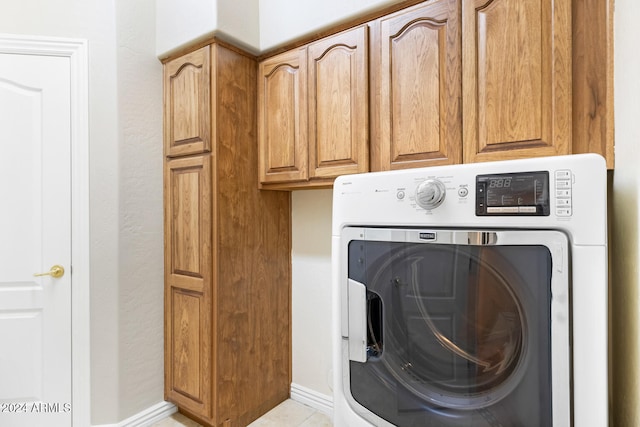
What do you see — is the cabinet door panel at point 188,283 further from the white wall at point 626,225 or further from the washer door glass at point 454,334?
the white wall at point 626,225

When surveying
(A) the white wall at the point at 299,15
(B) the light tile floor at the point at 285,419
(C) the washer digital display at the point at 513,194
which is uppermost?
(A) the white wall at the point at 299,15

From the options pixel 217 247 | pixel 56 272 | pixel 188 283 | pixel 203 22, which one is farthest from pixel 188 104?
pixel 56 272

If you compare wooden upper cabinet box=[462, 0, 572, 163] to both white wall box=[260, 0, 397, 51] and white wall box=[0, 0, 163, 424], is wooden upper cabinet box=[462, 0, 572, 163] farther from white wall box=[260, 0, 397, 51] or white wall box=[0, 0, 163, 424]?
white wall box=[0, 0, 163, 424]

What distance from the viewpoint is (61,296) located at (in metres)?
1.68

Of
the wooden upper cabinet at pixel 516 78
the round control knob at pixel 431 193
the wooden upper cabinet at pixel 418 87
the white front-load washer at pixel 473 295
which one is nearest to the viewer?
the white front-load washer at pixel 473 295

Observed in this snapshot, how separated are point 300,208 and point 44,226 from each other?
1.38m

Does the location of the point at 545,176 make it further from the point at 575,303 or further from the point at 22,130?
the point at 22,130

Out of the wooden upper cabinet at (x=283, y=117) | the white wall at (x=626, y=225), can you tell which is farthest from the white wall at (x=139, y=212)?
the white wall at (x=626, y=225)

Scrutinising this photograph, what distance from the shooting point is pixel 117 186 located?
1.74 meters

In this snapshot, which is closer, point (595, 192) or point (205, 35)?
point (595, 192)

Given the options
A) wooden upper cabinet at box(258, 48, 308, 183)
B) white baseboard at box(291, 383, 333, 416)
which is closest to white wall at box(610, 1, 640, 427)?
wooden upper cabinet at box(258, 48, 308, 183)

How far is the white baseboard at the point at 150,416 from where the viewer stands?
1.72 meters

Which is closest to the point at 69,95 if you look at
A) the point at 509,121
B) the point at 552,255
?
the point at 509,121

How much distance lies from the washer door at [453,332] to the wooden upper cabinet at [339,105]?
1.81 ft
